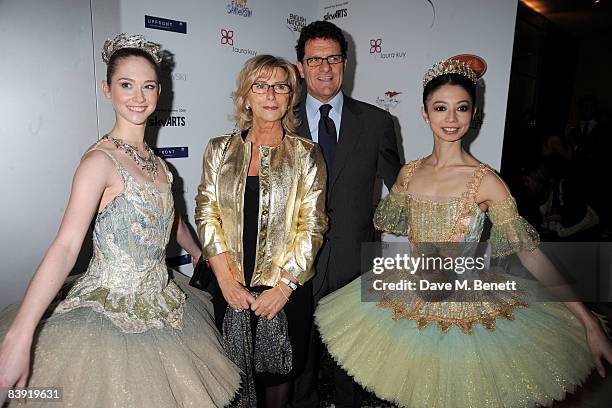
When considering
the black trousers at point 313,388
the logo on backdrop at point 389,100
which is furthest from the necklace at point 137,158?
the logo on backdrop at point 389,100

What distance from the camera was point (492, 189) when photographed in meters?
1.89

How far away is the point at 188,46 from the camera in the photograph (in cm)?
361

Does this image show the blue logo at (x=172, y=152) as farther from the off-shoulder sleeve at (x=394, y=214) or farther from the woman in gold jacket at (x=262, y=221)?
the off-shoulder sleeve at (x=394, y=214)

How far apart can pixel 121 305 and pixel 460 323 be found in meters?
1.47

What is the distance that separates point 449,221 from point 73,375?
1674 millimetres

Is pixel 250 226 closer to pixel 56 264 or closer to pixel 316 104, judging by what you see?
pixel 56 264

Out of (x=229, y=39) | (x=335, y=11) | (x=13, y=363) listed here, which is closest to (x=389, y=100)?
(x=335, y=11)

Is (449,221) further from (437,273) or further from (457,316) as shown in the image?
(457,316)

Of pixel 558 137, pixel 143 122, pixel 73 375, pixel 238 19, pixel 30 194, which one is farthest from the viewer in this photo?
pixel 238 19

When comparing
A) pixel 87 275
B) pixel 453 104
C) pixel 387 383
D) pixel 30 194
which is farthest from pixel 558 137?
pixel 30 194

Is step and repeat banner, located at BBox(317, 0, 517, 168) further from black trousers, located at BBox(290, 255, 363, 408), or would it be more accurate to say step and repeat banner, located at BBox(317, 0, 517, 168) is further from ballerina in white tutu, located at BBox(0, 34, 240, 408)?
ballerina in white tutu, located at BBox(0, 34, 240, 408)

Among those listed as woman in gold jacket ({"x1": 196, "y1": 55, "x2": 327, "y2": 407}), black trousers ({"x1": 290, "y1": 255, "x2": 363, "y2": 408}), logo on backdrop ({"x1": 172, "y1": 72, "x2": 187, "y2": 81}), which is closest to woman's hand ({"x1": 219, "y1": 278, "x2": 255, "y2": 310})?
woman in gold jacket ({"x1": 196, "y1": 55, "x2": 327, "y2": 407})

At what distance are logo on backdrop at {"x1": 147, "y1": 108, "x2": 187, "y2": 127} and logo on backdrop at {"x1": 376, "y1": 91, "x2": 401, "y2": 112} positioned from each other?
6.79 ft

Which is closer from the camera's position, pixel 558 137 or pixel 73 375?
pixel 73 375
